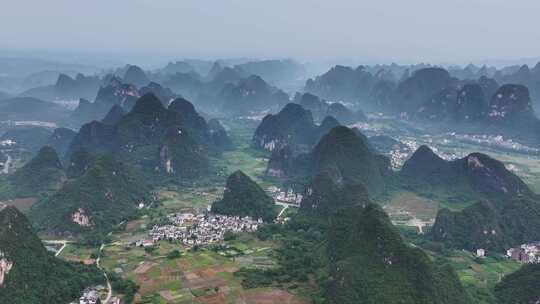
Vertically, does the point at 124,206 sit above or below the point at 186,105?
below

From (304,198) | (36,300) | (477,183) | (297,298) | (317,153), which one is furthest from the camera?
(317,153)

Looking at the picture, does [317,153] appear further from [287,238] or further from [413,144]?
[413,144]

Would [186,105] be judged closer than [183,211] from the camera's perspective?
No

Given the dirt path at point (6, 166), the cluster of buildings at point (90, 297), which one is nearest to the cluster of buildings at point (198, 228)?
the cluster of buildings at point (90, 297)

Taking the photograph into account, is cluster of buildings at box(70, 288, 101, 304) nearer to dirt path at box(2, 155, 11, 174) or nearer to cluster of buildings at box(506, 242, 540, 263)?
cluster of buildings at box(506, 242, 540, 263)

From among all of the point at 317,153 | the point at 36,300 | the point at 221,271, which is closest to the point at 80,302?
the point at 36,300

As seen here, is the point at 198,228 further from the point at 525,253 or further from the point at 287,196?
the point at 525,253

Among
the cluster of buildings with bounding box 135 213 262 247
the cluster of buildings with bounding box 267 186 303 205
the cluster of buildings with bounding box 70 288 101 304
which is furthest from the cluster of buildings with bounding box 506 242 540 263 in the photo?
the cluster of buildings with bounding box 70 288 101 304

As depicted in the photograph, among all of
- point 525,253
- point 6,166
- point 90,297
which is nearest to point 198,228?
point 90,297
